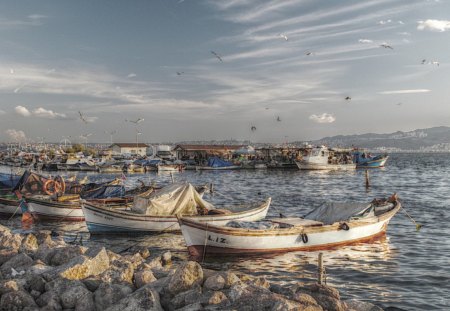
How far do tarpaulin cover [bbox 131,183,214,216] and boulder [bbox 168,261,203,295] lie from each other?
12479mm

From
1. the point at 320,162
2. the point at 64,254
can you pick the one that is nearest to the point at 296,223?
the point at 64,254

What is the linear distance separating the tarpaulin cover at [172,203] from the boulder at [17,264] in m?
10.2

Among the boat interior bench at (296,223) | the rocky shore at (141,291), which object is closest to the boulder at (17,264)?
→ the rocky shore at (141,291)

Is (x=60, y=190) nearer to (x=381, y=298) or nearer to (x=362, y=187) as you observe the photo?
(x=381, y=298)

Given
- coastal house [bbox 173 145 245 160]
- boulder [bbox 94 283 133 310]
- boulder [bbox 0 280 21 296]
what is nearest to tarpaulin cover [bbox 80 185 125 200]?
Answer: boulder [bbox 0 280 21 296]

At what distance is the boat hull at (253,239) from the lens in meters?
17.3

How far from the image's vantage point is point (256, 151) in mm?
114312

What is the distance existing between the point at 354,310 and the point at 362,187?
153 ft

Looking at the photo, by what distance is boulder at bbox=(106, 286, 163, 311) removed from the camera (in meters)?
8.42

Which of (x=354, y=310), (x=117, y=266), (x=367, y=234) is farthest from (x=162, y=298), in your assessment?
(x=367, y=234)

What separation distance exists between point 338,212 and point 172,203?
896 cm

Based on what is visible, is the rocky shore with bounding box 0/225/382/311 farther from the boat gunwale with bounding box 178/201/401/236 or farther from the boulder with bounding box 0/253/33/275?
the boat gunwale with bounding box 178/201/401/236

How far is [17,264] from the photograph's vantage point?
12.1m

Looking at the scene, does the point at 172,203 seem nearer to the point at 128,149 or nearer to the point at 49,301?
the point at 49,301
